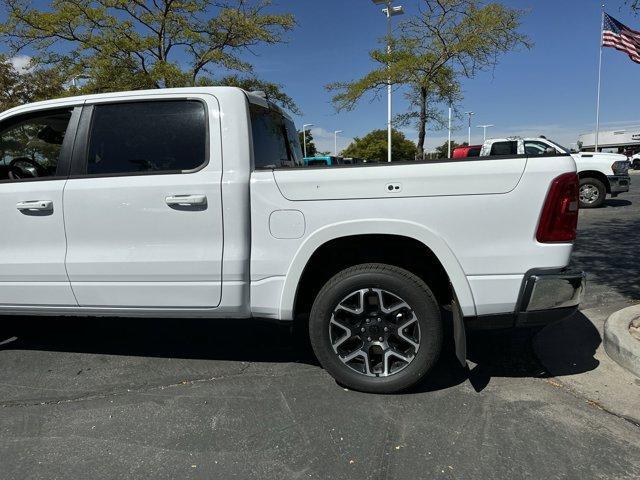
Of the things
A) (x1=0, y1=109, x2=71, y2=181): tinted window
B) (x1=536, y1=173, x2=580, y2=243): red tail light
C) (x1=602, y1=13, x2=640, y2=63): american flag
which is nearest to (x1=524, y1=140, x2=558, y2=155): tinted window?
(x1=602, y1=13, x2=640, y2=63): american flag

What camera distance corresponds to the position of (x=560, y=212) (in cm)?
280

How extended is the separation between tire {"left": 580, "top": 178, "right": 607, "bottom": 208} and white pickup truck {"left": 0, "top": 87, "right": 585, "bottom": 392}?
39.7 feet

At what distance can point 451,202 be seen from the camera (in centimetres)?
287

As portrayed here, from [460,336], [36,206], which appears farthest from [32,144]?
[460,336]

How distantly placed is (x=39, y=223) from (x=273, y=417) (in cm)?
206

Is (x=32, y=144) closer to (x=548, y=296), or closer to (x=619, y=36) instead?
(x=548, y=296)

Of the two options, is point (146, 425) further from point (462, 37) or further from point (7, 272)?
point (462, 37)

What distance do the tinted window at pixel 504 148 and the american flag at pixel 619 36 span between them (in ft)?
18.7

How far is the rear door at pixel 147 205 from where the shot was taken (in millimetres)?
3162

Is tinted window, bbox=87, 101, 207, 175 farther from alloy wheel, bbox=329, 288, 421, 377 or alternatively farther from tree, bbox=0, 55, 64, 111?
tree, bbox=0, 55, 64, 111

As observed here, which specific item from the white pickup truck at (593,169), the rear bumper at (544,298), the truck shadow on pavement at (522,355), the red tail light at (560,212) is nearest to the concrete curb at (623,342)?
the truck shadow on pavement at (522,355)

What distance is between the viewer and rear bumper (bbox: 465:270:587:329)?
9.34 ft

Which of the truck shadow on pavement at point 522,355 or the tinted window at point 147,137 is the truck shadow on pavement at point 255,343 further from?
the tinted window at point 147,137

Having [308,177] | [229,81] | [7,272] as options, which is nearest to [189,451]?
[308,177]
